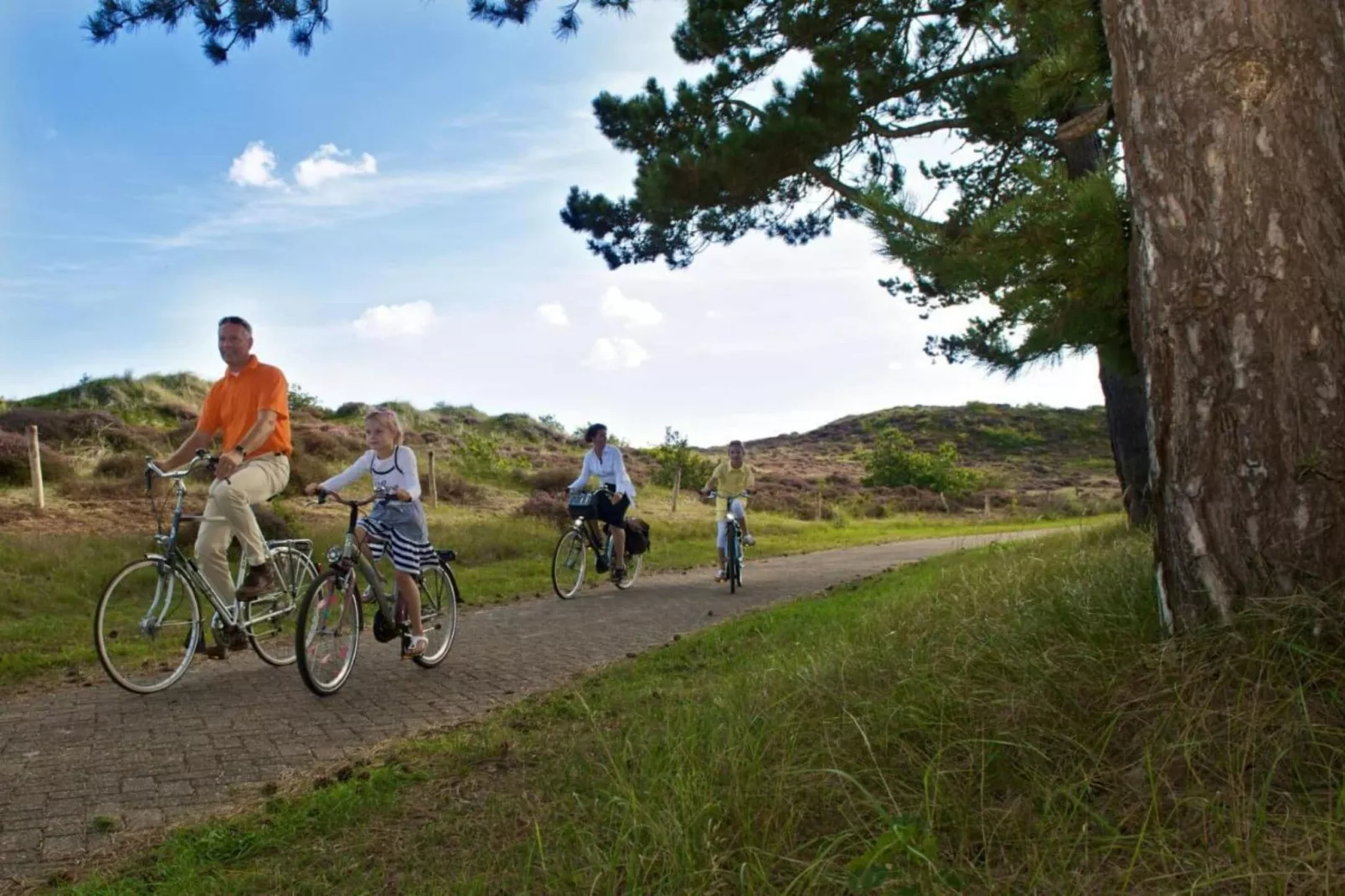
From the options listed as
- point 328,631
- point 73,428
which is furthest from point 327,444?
point 328,631

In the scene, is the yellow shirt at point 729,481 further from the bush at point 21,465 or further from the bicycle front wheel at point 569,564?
the bush at point 21,465

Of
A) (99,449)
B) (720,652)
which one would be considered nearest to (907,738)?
(720,652)

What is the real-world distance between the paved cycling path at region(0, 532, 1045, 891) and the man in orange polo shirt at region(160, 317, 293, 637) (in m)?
0.71

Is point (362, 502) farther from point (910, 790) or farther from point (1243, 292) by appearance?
point (1243, 292)

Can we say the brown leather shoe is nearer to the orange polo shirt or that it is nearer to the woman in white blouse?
the orange polo shirt

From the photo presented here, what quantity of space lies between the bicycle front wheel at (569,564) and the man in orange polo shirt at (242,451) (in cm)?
447

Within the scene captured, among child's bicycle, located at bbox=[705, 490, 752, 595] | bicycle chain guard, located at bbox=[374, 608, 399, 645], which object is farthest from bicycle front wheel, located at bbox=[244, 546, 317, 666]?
child's bicycle, located at bbox=[705, 490, 752, 595]

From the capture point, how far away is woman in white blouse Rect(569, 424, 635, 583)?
1193 centimetres

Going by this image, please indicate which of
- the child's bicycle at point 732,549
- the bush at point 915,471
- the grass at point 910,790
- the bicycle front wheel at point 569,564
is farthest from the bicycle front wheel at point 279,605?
the bush at point 915,471

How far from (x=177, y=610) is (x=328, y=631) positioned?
120 centimetres

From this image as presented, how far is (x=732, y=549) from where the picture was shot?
12320 mm

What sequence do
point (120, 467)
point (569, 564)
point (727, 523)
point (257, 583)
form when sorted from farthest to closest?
1. point (120, 467)
2. point (727, 523)
3. point (569, 564)
4. point (257, 583)

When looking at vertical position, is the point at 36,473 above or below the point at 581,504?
above

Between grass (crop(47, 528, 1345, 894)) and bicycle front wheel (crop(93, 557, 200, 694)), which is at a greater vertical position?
bicycle front wheel (crop(93, 557, 200, 694))
